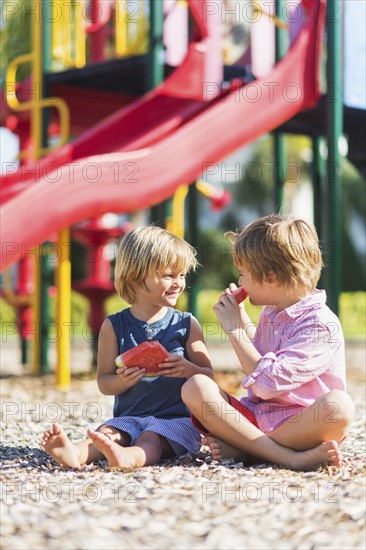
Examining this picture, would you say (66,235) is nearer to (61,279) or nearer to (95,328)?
(61,279)

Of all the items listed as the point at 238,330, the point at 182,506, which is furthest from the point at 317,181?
the point at 182,506

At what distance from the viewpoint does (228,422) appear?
9.90 ft

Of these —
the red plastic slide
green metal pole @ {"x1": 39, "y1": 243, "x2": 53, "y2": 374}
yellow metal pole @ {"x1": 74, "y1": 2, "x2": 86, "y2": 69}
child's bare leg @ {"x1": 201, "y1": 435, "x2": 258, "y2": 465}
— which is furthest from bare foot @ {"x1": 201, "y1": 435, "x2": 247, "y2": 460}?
yellow metal pole @ {"x1": 74, "y1": 2, "x2": 86, "y2": 69}

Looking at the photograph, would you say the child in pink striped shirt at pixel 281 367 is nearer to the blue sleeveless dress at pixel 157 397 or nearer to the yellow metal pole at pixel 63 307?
the blue sleeveless dress at pixel 157 397

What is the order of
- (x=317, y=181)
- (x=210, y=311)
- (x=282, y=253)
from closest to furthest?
(x=282, y=253) < (x=317, y=181) < (x=210, y=311)

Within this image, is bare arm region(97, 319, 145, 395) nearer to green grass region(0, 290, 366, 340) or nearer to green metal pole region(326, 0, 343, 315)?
green metal pole region(326, 0, 343, 315)

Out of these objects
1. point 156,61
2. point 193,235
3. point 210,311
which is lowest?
point 210,311

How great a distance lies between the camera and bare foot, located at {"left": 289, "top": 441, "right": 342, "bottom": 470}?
2.92 metres

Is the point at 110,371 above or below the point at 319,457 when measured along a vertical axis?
above

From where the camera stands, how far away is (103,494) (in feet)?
8.46

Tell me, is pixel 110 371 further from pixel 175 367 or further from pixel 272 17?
pixel 272 17

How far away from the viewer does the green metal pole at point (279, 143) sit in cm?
754

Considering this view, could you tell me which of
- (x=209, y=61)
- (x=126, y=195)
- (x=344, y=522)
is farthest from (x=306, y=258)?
(x=209, y=61)

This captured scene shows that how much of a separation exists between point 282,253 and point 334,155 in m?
3.07
